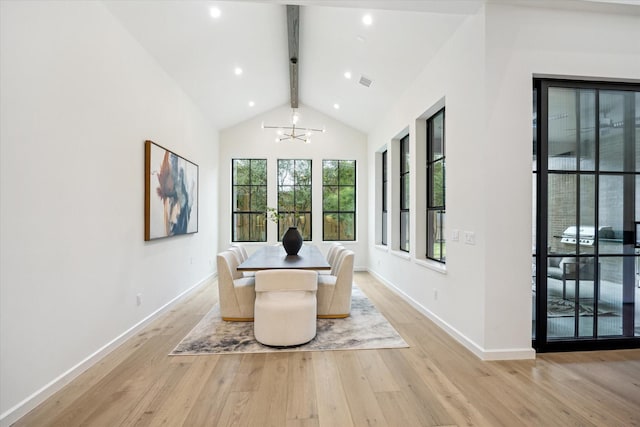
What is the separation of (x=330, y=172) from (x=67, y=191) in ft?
17.8

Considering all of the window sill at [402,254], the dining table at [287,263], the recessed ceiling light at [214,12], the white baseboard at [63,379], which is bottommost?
the white baseboard at [63,379]

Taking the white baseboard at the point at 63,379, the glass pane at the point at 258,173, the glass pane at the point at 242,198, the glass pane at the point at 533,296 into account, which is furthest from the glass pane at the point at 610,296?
the glass pane at the point at 242,198

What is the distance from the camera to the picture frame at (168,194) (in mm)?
3598

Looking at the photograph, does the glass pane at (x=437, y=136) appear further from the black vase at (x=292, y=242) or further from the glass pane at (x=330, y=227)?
the glass pane at (x=330, y=227)

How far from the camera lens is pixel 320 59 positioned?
4.87 m

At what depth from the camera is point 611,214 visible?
295 centimetres

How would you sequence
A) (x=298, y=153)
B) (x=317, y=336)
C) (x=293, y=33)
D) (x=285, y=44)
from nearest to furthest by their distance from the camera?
(x=317, y=336) → (x=293, y=33) → (x=285, y=44) → (x=298, y=153)

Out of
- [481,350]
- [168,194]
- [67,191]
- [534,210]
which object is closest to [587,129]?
[534,210]

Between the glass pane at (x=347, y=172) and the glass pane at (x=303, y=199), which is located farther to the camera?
the glass pane at (x=347, y=172)

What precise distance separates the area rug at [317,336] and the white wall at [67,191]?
720 mm

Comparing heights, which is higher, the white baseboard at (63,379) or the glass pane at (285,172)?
the glass pane at (285,172)

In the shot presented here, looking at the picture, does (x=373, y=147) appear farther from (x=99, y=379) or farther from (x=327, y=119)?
(x=99, y=379)

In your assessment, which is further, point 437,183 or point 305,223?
point 305,223

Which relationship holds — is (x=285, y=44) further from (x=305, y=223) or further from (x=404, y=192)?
(x=305, y=223)
